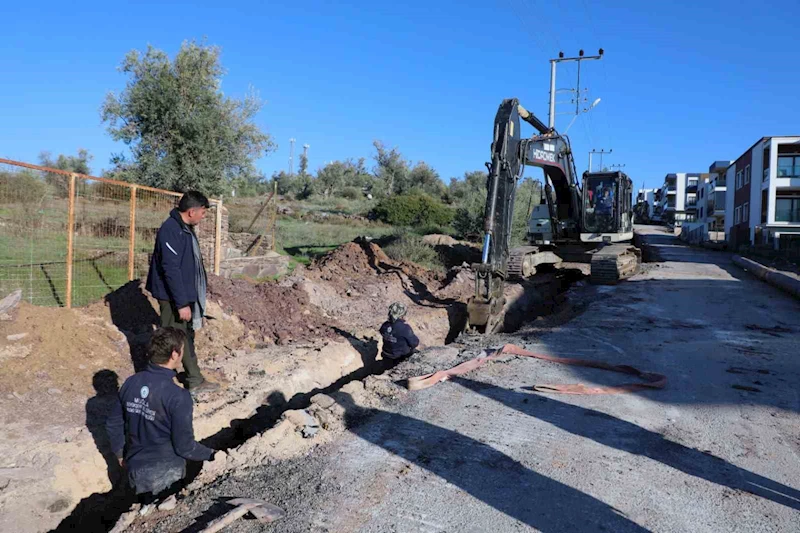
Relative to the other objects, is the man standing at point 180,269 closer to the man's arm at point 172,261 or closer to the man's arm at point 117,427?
the man's arm at point 172,261

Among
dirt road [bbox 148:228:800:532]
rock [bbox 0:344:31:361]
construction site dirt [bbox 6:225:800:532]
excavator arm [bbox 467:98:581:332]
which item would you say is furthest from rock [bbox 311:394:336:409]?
excavator arm [bbox 467:98:581:332]

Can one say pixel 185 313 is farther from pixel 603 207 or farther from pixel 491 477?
pixel 603 207

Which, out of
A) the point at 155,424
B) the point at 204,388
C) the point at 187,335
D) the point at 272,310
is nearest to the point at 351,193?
the point at 272,310

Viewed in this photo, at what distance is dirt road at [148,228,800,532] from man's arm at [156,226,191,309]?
1971mm

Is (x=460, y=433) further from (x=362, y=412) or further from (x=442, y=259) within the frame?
(x=442, y=259)

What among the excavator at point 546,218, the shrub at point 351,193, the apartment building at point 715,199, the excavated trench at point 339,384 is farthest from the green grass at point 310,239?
the apartment building at point 715,199

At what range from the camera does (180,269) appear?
5.14 metres

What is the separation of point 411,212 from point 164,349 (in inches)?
1155

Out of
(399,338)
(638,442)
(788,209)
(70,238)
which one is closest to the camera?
(638,442)

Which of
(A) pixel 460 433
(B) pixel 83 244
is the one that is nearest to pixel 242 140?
(B) pixel 83 244

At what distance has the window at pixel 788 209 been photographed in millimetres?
38375

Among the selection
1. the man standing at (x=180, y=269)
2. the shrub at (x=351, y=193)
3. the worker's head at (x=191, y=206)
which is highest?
the shrub at (x=351, y=193)

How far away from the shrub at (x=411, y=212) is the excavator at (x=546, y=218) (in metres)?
16.5

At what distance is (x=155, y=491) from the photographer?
367 cm
